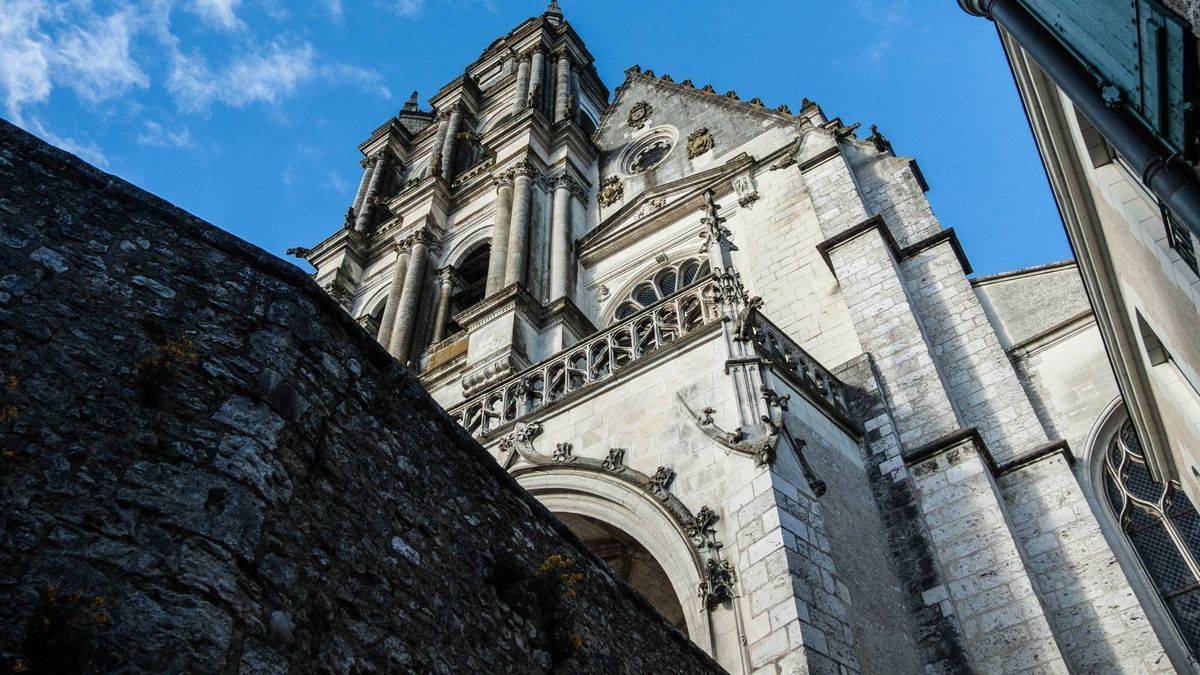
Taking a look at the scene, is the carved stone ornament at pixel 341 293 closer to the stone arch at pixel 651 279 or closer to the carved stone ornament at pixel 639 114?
the carved stone ornament at pixel 639 114

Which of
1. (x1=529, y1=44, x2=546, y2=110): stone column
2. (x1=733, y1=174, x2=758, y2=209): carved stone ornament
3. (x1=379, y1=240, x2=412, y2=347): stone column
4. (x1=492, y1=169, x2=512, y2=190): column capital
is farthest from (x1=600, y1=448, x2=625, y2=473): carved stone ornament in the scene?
(x1=529, y1=44, x2=546, y2=110): stone column

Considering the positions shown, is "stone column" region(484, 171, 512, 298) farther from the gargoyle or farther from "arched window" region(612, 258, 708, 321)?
the gargoyle

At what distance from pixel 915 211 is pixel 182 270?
465 inches

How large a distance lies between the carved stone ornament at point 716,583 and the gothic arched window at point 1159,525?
4.74 m

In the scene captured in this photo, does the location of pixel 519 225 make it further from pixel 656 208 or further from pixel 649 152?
pixel 649 152

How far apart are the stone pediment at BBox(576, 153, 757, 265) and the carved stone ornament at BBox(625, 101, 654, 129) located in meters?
3.93

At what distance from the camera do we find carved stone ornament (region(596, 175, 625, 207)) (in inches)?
789

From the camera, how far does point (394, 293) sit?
20641mm

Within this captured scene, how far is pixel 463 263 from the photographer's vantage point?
21.8 meters

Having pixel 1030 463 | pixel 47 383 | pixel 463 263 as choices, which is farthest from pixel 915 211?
pixel 47 383

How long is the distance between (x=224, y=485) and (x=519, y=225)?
614 inches

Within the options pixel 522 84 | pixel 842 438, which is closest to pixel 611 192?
pixel 522 84

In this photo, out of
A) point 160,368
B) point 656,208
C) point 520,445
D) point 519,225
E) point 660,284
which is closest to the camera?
point 160,368

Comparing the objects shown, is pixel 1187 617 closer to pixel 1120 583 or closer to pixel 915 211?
pixel 1120 583
